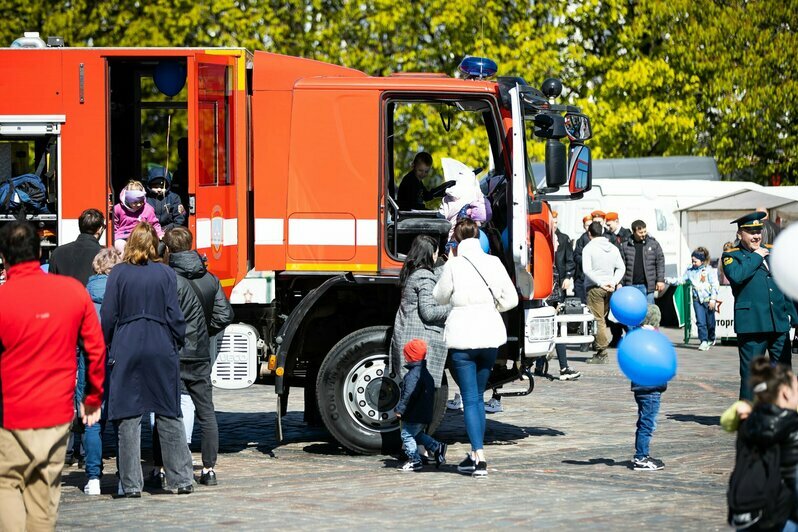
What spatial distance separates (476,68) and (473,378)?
9.05 feet

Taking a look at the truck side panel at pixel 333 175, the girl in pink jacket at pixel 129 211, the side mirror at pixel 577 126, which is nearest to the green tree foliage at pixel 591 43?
the side mirror at pixel 577 126

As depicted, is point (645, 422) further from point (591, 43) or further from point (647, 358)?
point (591, 43)

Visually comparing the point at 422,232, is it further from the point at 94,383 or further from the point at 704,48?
the point at 704,48

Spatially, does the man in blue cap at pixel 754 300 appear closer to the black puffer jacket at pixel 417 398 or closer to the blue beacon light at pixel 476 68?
the blue beacon light at pixel 476 68

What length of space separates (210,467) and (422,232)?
103 inches

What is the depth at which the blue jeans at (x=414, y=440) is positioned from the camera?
32.7ft

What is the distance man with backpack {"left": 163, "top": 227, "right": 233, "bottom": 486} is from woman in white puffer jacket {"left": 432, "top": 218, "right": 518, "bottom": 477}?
155 cm

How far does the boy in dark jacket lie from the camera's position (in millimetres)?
11055

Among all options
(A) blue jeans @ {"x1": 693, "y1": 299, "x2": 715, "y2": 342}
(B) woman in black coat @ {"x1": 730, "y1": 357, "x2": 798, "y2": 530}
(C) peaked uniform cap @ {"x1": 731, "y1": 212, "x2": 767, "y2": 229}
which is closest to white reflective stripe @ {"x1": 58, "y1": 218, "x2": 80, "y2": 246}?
(C) peaked uniform cap @ {"x1": 731, "y1": 212, "x2": 767, "y2": 229}

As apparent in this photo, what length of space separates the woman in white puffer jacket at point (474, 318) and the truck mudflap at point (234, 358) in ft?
5.36

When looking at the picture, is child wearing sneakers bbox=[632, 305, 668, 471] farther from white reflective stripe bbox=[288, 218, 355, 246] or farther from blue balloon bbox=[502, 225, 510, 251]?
white reflective stripe bbox=[288, 218, 355, 246]

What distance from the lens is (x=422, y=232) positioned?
1097 cm

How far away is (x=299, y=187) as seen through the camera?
10664mm

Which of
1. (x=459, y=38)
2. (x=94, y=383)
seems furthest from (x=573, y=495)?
(x=459, y=38)
